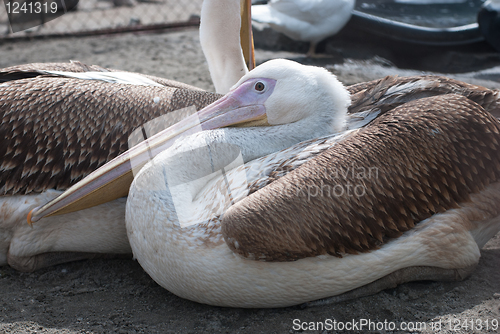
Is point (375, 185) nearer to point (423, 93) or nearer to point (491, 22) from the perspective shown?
point (423, 93)

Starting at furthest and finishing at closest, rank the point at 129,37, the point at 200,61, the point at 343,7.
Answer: the point at 129,37 < the point at 343,7 < the point at 200,61

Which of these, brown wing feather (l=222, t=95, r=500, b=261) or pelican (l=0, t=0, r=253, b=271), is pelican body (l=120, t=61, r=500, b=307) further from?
pelican (l=0, t=0, r=253, b=271)

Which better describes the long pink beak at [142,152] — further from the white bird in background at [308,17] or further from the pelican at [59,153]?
the white bird in background at [308,17]

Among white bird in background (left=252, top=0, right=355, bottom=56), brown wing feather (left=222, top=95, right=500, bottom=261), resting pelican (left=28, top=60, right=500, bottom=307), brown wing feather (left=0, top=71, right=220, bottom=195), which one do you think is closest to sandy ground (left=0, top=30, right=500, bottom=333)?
resting pelican (left=28, top=60, right=500, bottom=307)

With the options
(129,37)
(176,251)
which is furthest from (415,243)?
(129,37)

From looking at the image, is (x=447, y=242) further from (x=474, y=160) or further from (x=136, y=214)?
(x=136, y=214)

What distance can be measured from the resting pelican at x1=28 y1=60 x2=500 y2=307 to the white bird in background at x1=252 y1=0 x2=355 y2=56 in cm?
433

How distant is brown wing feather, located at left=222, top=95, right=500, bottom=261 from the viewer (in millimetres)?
1919

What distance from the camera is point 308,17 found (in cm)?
652

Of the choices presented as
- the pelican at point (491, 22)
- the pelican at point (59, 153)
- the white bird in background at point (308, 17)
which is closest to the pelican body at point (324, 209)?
the pelican at point (59, 153)

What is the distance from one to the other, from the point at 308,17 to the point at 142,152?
4.76m

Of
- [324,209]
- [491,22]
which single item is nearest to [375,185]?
[324,209]

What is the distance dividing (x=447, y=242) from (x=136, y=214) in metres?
1.38

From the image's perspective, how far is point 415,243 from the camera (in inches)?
83.2
